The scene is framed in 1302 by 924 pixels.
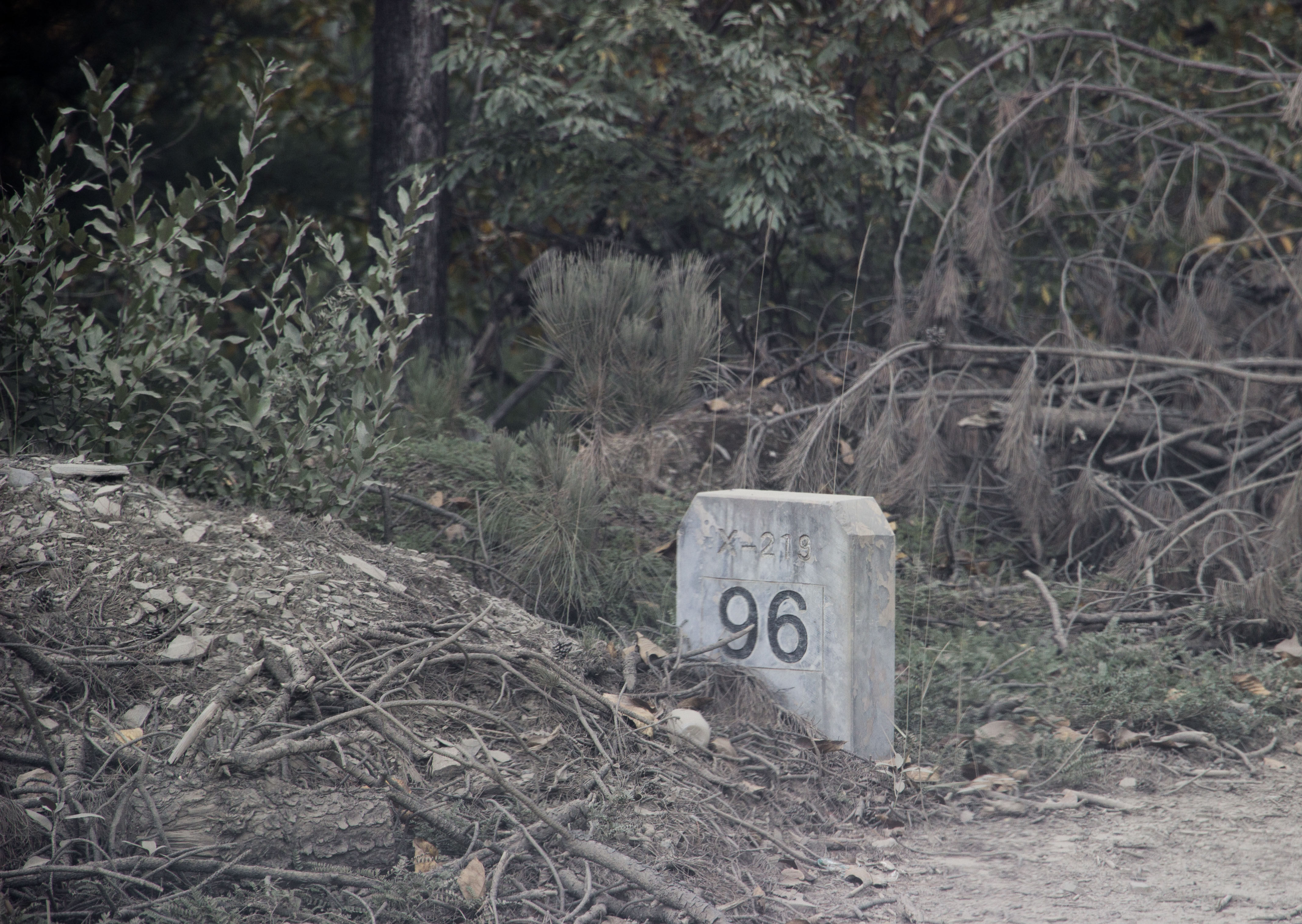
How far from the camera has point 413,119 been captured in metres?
7.38

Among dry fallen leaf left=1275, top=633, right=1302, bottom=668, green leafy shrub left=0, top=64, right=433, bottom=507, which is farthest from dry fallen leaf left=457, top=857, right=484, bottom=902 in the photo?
dry fallen leaf left=1275, top=633, right=1302, bottom=668

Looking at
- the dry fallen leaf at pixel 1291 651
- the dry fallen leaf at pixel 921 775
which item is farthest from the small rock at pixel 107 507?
the dry fallen leaf at pixel 1291 651

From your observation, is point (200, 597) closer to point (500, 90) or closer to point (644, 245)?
point (500, 90)

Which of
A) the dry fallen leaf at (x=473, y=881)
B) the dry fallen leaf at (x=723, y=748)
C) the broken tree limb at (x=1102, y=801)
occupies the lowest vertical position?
the broken tree limb at (x=1102, y=801)

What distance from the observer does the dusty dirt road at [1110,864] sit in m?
2.71

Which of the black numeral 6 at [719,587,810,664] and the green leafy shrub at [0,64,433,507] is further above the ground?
the green leafy shrub at [0,64,433,507]

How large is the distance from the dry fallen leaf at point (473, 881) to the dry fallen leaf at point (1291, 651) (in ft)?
11.0

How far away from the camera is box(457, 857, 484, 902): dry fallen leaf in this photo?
2457 millimetres

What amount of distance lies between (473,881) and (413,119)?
5898 mm

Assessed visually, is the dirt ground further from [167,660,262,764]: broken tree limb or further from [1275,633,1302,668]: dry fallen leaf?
[1275,633,1302,668]: dry fallen leaf

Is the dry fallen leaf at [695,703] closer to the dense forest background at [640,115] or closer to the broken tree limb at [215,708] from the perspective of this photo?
the broken tree limb at [215,708]

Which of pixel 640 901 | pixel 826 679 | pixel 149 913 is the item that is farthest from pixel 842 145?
pixel 149 913

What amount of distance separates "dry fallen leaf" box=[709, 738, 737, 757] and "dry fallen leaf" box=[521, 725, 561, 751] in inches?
19.0

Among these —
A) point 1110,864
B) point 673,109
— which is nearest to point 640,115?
point 673,109
